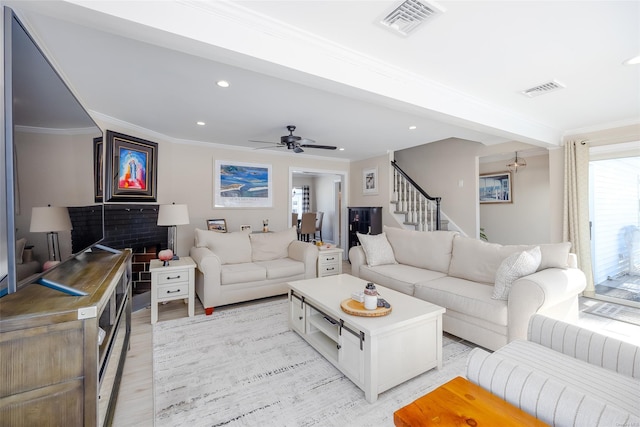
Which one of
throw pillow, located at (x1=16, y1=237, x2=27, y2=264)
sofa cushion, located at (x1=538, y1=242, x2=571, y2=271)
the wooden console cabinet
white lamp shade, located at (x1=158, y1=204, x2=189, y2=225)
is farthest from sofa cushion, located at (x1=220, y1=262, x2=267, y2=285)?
sofa cushion, located at (x1=538, y1=242, x2=571, y2=271)

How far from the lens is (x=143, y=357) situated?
2.27 metres

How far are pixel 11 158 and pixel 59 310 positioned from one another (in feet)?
2.07

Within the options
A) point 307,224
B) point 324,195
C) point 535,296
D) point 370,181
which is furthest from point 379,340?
point 324,195

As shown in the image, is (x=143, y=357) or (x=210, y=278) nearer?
(x=143, y=357)

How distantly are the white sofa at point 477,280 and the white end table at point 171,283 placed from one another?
6.70 ft

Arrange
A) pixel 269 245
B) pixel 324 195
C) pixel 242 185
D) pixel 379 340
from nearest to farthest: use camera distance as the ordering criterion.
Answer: pixel 379 340 < pixel 269 245 < pixel 242 185 < pixel 324 195

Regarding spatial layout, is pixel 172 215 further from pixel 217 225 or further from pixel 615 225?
pixel 615 225

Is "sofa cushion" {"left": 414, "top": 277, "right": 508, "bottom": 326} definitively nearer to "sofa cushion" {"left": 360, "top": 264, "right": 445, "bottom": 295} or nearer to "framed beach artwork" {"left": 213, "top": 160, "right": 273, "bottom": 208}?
"sofa cushion" {"left": 360, "top": 264, "right": 445, "bottom": 295}

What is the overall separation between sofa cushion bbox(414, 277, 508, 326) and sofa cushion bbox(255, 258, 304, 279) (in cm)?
162

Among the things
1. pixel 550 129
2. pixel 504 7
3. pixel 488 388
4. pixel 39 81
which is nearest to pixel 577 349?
pixel 488 388

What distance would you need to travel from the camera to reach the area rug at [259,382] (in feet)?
5.33

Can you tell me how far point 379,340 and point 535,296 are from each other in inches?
50.3

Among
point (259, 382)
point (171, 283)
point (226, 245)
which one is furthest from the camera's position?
point (226, 245)

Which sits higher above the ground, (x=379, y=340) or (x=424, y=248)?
(x=424, y=248)
